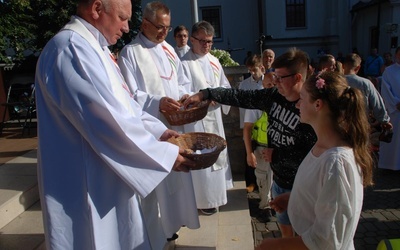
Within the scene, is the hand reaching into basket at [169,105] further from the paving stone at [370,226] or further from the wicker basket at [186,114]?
the paving stone at [370,226]

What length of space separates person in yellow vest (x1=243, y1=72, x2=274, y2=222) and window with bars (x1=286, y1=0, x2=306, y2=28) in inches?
832

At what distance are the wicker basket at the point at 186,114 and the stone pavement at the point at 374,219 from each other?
1626mm

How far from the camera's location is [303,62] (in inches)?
90.8

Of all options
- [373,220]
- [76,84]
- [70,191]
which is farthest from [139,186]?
[373,220]

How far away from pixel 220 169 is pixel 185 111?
1.36 m

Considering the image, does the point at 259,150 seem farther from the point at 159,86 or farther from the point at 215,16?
the point at 215,16

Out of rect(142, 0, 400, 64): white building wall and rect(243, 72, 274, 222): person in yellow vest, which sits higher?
rect(142, 0, 400, 64): white building wall

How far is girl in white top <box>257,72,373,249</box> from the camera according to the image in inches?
60.6

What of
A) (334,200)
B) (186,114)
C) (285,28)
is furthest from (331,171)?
(285,28)

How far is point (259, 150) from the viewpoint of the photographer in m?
4.02

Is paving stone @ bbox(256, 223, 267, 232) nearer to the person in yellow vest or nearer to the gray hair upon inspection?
the person in yellow vest

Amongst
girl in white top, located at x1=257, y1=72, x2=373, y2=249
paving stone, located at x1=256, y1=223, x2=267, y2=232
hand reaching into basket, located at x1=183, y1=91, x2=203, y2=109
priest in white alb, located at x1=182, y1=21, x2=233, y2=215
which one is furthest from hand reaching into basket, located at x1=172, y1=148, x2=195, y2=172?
paving stone, located at x1=256, y1=223, x2=267, y2=232

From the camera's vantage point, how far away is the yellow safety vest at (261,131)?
3.77 metres

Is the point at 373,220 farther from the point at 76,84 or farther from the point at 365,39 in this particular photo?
the point at 365,39
